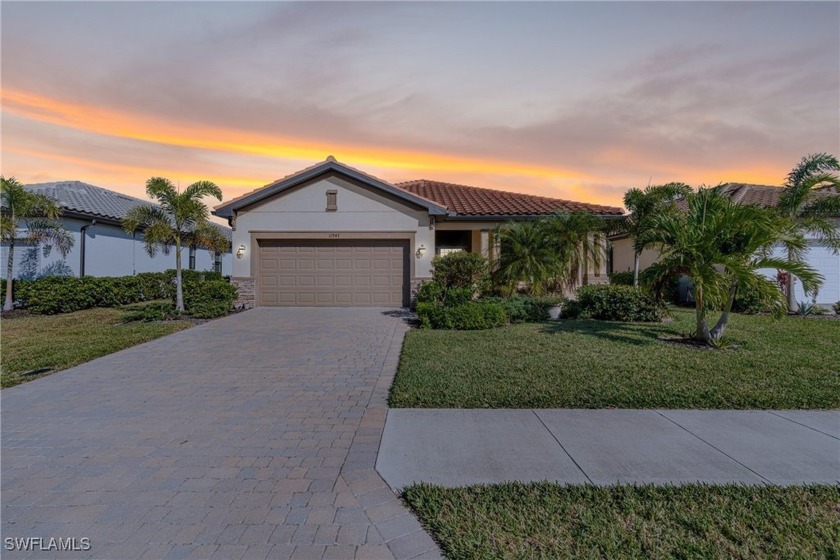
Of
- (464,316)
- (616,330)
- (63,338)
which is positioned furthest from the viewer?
(464,316)

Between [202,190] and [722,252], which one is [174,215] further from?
[722,252]

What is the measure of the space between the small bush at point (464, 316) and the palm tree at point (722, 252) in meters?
3.76

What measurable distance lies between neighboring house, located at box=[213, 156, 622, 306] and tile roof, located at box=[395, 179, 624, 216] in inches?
5.0

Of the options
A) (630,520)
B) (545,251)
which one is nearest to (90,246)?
(545,251)

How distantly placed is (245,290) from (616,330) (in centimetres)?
1239

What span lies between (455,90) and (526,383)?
7.34 meters

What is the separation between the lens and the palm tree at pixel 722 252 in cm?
794

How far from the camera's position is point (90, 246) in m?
16.9

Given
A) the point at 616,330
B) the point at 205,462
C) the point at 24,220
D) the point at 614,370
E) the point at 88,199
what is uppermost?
the point at 88,199

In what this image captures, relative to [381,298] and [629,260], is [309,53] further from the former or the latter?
[629,260]

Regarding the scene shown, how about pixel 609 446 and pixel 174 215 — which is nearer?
pixel 609 446

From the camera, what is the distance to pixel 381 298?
15656 millimetres

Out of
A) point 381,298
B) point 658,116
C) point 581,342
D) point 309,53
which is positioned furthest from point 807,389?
point 381,298

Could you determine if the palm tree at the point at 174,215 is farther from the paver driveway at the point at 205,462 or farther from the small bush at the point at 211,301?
the paver driveway at the point at 205,462
